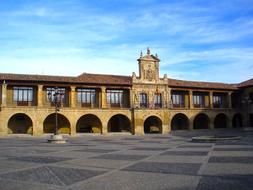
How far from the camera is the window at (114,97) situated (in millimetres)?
42219

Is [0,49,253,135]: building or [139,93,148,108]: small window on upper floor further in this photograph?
[139,93,148,108]: small window on upper floor

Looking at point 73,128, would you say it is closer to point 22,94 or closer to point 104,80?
point 22,94

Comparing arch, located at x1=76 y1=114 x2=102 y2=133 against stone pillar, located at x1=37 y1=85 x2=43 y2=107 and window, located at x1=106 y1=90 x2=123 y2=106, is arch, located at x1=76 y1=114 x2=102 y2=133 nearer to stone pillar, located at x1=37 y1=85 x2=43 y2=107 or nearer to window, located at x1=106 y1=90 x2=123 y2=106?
window, located at x1=106 y1=90 x2=123 y2=106

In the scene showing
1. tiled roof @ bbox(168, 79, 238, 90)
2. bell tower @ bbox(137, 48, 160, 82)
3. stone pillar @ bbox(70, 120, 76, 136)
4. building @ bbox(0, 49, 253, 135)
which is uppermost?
bell tower @ bbox(137, 48, 160, 82)

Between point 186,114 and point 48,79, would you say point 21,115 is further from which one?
point 186,114

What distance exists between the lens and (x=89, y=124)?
140 ft

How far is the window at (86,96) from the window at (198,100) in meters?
15.8

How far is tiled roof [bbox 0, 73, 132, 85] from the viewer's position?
3722 cm

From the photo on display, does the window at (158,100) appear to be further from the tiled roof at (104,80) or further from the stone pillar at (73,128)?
the stone pillar at (73,128)

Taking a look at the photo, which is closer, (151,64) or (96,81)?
(96,81)

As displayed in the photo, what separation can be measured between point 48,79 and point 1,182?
3046 centimetres

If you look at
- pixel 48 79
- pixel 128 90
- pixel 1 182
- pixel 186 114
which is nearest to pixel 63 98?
pixel 48 79

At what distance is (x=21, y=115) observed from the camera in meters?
39.2

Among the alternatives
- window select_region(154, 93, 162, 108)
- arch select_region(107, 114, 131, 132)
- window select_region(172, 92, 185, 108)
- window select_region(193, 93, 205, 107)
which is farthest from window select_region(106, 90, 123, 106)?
window select_region(193, 93, 205, 107)
